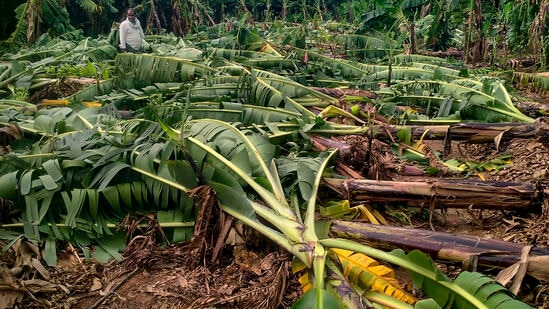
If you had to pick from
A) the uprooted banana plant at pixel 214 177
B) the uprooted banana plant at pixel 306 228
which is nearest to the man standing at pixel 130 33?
the uprooted banana plant at pixel 214 177

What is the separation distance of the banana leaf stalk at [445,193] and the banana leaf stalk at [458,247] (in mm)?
672

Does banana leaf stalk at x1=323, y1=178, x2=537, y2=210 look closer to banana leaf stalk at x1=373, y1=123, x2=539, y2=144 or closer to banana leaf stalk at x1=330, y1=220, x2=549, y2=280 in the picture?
banana leaf stalk at x1=330, y1=220, x2=549, y2=280

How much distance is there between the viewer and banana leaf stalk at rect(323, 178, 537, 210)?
3.04 metres

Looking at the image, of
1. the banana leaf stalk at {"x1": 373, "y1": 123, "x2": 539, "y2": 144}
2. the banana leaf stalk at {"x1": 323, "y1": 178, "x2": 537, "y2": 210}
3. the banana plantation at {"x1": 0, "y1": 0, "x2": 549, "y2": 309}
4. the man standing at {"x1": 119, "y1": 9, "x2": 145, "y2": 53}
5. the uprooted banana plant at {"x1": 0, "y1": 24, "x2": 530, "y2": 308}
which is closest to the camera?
the uprooted banana plant at {"x1": 0, "y1": 24, "x2": 530, "y2": 308}

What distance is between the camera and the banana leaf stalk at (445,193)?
304 centimetres

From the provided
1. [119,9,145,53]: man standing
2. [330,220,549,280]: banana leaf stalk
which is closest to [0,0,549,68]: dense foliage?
[119,9,145,53]: man standing

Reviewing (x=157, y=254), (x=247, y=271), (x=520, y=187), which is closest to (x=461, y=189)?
(x=520, y=187)

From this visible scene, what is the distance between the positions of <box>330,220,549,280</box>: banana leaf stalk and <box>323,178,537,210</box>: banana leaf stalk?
26.5 inches

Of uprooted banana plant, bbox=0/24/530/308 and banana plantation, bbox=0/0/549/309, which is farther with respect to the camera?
banana plantation, bbox=0/0/549/309

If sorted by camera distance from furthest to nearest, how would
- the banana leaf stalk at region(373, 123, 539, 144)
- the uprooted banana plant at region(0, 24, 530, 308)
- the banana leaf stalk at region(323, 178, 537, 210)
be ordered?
the banana leaf stalk at region(373, 123, 539, 144), the banana leaf stalk at region(323, 178, 537, 210), the uprooted banana plant at region(0, 24, 530, 308)

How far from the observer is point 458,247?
91.8 inches

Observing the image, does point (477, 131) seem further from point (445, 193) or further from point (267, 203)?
point (267, 203)

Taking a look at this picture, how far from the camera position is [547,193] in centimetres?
299

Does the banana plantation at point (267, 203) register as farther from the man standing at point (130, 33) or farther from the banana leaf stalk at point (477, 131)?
the man standing at point (130, 33)
